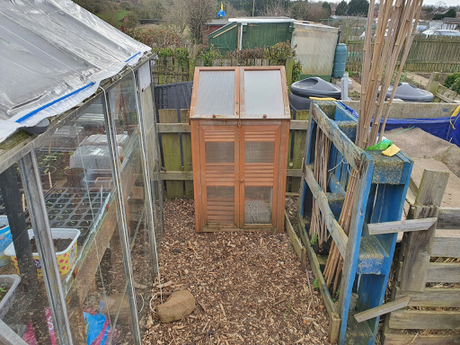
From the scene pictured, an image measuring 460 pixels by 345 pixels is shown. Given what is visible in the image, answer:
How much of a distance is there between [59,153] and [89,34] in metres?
1.51

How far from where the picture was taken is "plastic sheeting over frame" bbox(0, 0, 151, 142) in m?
1.17

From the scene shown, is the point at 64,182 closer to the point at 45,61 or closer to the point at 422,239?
the point at 45,61

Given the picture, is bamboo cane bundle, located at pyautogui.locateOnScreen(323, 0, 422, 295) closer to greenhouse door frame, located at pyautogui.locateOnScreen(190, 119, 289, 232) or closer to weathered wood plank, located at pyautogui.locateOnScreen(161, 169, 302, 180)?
greenhouse door frame, located at pyautogui.locateOnScreen(190, 119, 289, 232)

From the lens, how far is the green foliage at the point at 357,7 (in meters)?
35.2

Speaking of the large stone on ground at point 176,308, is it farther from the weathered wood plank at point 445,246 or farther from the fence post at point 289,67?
the fence post at point 289,67

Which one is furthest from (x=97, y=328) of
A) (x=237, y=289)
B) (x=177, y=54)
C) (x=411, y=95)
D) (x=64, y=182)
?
(x=177, y=54)

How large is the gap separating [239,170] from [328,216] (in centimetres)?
138

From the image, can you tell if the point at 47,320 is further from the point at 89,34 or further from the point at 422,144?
the point at 422,144

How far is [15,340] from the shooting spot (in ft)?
3.53

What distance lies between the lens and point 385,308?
274cm

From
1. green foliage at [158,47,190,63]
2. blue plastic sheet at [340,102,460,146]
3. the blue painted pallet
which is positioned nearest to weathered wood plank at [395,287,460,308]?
the blue painted pallet

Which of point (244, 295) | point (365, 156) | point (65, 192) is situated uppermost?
point (65, 192)

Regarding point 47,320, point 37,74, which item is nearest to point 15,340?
point 47,320

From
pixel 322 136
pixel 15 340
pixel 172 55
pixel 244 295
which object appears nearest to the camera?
pixel 15 340
